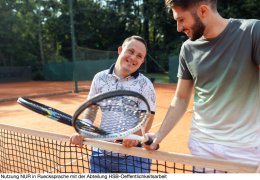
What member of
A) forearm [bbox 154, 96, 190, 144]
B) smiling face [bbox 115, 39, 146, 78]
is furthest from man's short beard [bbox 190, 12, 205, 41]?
smiling face [bbox 115, 39, 146, 78]

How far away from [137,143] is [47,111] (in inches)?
29.3

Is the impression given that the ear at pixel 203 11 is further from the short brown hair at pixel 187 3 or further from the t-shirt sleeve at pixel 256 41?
the t-shirt sleeve at pixel 256 41

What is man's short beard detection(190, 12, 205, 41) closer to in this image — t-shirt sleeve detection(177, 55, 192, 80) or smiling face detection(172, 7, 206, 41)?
smiling face detection(172, 7, 206, 41)

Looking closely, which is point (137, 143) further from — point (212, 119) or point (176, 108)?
point (212, 119)

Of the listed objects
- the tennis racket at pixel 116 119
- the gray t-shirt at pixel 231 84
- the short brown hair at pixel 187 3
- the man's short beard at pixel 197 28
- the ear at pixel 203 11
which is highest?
the short brown hair at pixel 187 3

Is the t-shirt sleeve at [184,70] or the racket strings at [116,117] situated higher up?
the t-shirt sleeve at [184,70]

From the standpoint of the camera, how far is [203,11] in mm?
1714

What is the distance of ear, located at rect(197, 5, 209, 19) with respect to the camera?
1.70 metres

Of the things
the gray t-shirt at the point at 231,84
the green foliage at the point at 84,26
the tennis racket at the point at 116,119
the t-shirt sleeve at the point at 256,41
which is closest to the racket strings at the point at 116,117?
the tennis racket at the point at 116,119

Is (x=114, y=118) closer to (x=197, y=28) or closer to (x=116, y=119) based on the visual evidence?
(x=116, y=119)

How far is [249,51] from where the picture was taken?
165 centimetres

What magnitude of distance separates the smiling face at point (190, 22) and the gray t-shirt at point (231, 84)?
0.08 m

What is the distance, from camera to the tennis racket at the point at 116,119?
2055 mm

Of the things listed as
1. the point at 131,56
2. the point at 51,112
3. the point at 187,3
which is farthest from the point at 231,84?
the point at 51,112
